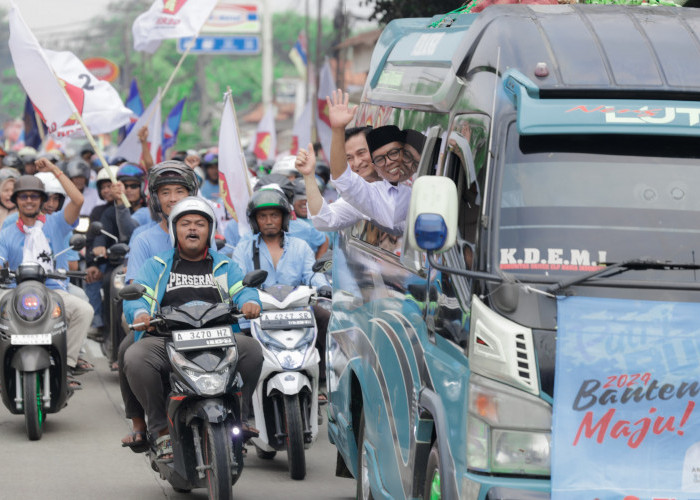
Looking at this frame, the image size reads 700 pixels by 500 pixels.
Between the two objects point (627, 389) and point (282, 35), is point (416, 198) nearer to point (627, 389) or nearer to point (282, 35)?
point (627, 389)

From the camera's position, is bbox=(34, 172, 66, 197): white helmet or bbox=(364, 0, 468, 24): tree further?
bbox=(364, 0, 468, 24): tree

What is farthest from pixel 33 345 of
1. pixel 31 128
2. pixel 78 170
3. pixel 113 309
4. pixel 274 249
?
pixel 31 128

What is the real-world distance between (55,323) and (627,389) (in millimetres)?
6291

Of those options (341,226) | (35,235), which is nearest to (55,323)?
(35,235)

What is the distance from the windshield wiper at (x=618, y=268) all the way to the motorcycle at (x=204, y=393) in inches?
111

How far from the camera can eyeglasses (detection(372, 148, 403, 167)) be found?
23.2 ft

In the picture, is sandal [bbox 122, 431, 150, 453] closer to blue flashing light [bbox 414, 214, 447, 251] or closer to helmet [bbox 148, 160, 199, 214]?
helmet [bbox 148, 160, 199, 214]

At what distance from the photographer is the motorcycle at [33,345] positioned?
32.4 ft

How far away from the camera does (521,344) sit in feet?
15.4

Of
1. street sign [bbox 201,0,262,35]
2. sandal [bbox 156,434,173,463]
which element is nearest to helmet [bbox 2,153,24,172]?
sandal [bbox 156,434,173,463]

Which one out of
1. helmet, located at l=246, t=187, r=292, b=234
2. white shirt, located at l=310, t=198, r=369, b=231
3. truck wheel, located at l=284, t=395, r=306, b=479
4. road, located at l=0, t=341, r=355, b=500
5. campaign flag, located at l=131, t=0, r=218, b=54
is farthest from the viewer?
campaign flag, located at l=131, t=0, r=218, b=54

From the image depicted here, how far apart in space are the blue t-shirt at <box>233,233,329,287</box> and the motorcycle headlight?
159 cm

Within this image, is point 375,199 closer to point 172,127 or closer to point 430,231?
point 430,231

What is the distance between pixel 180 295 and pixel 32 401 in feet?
8.28
